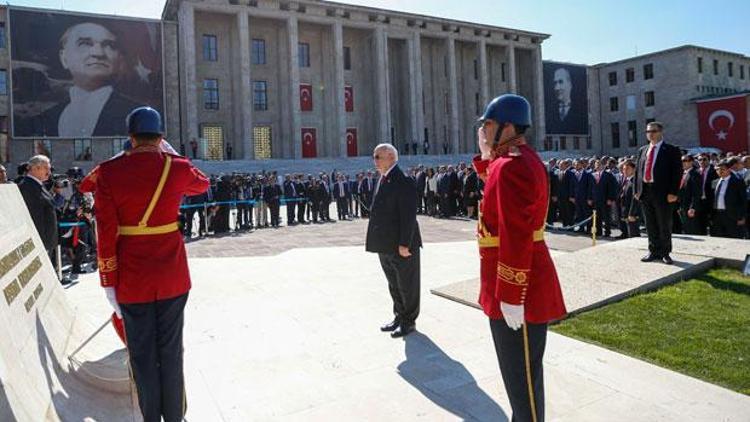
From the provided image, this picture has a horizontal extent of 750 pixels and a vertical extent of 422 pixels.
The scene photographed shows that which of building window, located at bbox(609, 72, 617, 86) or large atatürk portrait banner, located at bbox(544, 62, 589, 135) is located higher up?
building window, located at bbox(609, 72, 617, 86)

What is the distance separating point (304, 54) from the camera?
1884 inches

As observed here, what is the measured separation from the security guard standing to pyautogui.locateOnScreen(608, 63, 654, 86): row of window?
70.8 m

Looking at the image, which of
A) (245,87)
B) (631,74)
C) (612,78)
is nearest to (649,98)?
(631,74)

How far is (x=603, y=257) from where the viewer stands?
24.8 feet

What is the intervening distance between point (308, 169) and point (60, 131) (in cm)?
1776

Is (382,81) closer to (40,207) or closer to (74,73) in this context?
(74,73)

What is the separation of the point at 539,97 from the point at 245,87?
3422 cm

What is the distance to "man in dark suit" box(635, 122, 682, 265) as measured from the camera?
A: 7211 millimetres

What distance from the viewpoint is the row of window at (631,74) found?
6256 centimetres

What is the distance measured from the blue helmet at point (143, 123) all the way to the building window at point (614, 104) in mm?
71866

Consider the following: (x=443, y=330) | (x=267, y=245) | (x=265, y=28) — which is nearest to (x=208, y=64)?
(x=265, y=28)

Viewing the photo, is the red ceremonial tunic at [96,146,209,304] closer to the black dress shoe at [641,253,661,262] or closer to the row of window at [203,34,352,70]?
the black dress shoe at [641,253,661,262]

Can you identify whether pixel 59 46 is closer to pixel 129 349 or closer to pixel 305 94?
pixel 305 94

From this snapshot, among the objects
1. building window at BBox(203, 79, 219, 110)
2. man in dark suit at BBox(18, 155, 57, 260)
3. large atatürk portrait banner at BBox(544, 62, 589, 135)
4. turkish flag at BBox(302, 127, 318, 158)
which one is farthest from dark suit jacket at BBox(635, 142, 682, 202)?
large atatürk portrait banner at BBox(544, 62, 589, 135)
